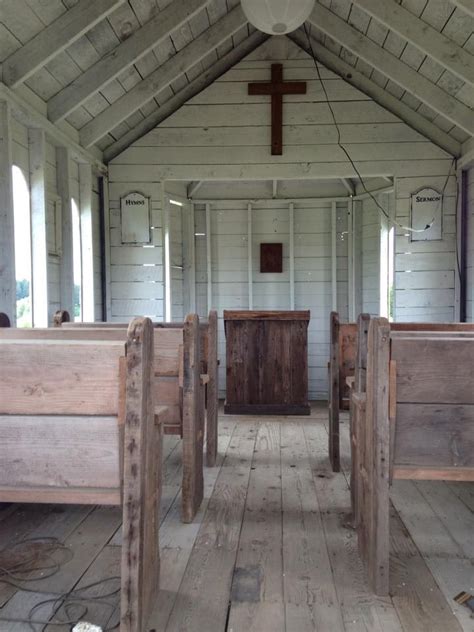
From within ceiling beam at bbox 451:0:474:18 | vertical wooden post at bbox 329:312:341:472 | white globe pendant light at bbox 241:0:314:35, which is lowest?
vertical wooden post at bbox 329:312:341:472

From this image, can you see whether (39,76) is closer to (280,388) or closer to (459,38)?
(459,38)

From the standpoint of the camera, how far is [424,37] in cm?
362

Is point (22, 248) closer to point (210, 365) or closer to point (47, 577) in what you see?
point (210, 365)

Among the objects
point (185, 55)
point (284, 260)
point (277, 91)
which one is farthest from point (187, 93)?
point (284, 260)

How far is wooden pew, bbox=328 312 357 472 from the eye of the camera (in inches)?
131

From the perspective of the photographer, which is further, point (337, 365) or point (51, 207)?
point (51, 207)

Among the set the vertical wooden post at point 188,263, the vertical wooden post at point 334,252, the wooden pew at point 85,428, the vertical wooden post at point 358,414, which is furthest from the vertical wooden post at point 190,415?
the vertical wooden post at point 334,252

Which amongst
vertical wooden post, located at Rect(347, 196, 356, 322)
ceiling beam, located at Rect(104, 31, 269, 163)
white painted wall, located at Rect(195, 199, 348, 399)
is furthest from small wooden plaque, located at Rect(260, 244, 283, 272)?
ceiling beam, located at Rect(104, 31, 269, 163)

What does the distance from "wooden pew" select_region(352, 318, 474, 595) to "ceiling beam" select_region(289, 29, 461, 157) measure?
367cm

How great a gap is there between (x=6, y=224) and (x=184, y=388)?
151cm

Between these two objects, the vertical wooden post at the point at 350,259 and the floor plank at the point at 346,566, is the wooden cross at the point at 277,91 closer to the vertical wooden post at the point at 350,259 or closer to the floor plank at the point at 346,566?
the vertical wooden post at the point at 350,259

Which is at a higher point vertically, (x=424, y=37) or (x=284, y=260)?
(x=424, y=37)

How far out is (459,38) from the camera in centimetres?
352

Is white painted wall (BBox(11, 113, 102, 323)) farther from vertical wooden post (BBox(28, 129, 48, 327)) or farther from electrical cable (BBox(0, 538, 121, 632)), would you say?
electrical cable (BBox(0, 538, 121, 632))
